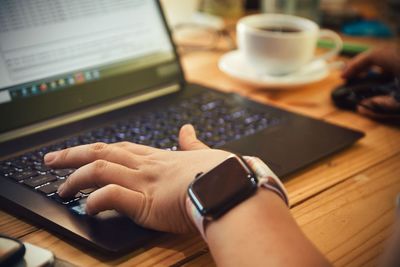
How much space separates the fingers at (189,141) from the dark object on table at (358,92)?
1.19ft

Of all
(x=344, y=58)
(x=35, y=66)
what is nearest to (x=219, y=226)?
(x=35, y=66)

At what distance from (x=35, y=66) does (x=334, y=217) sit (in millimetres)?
481

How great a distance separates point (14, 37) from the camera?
2.29 feet

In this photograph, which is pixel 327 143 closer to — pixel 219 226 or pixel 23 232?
pixel 219 226

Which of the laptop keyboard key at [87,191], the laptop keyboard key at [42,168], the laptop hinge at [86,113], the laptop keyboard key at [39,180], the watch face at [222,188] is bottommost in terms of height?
the laptop hinge at [86,113]

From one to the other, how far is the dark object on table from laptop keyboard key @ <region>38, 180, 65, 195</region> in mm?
528

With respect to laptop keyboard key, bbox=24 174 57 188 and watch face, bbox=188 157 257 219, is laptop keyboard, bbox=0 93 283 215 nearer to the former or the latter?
laptop keyboard key, bbox=24 174 57 188

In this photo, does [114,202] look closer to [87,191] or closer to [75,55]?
[87,191]

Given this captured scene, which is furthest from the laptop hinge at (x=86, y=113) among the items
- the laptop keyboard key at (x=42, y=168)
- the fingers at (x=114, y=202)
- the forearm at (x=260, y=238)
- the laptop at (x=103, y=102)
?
the forearm at (x=260, y=238)

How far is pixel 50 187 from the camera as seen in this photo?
54 cm

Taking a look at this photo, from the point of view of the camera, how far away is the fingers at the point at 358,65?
0.90 m

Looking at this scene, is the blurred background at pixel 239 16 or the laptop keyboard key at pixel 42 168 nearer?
the laptop keyboard key at pixel 42 168

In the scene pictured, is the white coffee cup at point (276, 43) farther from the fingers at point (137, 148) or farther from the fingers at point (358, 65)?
the fingers at point (137, 148)

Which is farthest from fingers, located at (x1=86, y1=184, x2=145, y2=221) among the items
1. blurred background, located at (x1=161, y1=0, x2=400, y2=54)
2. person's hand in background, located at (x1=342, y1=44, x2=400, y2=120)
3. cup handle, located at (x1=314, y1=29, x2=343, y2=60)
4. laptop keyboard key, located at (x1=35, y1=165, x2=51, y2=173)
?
blurred background, located at (x1=161, y1=0, x2=400, y2=54)
